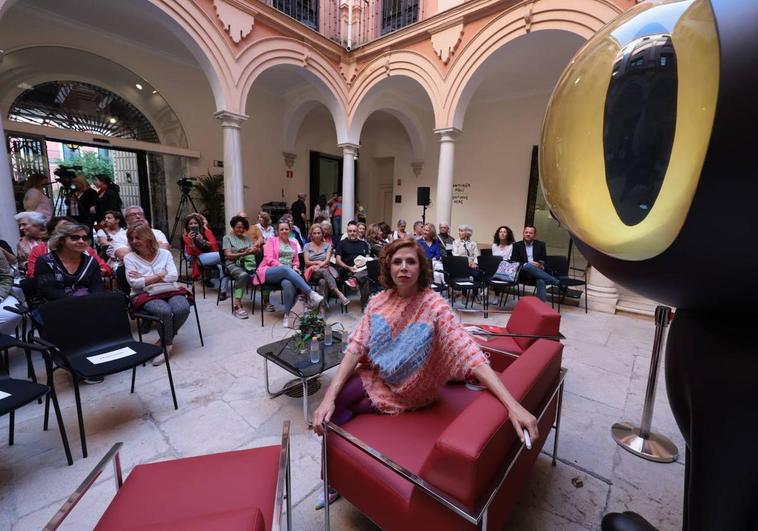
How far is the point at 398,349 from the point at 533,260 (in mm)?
4048

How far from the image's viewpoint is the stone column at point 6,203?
3.58 m

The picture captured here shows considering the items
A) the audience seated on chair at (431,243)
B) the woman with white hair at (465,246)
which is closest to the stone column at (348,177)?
the audience seated on chair at (431,243)

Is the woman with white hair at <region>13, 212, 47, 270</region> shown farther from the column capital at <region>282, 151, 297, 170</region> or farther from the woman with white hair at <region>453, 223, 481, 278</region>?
the column capital at <region>282, 151, 297, 170</region>

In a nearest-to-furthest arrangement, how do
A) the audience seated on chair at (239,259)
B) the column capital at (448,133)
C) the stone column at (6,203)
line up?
the stone column at (6,203)
the audience seated on chair at (239,259)
the column capital at (448,133)

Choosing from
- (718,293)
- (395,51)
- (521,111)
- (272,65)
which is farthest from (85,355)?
(521,111)

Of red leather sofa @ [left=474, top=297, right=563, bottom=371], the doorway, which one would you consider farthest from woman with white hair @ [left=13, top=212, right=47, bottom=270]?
the doorway

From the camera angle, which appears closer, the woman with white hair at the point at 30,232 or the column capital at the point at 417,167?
the woman with white hair at the point at 30,232

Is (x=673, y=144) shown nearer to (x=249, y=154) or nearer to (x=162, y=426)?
(x=162, y=426)

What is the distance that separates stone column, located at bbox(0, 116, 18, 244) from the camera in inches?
141

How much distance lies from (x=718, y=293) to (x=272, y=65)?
701 centimetres

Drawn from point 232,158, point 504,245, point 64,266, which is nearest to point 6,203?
point 64,266

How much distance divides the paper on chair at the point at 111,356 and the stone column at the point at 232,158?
4.23m

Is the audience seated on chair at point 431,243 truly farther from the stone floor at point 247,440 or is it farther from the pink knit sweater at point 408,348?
the pink knit sweater at point 408,348

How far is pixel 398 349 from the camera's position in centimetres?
148
